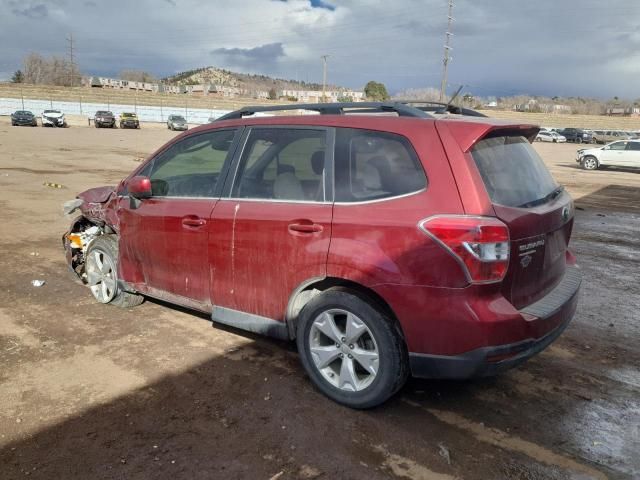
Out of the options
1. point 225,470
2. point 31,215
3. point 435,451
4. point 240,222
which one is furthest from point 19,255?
point 435,451

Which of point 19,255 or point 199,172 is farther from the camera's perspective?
point 19,255

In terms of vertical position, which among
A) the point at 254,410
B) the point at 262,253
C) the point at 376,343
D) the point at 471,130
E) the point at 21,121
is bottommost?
the point at 254,410

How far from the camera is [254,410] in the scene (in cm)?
325

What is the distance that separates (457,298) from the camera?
2809 millimetres

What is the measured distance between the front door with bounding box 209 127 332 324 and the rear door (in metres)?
0.99

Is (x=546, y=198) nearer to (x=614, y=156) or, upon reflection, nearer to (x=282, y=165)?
(x=282, y=165)

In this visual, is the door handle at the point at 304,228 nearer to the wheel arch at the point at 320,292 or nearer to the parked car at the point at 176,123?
the wheel arch at the point at 320,292

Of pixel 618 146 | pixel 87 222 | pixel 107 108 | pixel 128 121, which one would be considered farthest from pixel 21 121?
pixel 87 222

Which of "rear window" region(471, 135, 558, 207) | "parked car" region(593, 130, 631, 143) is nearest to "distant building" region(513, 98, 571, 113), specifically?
"parked car" region(593, 130, 631, 143)

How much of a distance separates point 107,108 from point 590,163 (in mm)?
59697

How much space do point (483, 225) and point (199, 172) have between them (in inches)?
95.6

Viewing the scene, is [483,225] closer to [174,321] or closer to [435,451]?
[435,451]

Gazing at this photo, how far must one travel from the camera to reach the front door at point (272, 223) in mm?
3318

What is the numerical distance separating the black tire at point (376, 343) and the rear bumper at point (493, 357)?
0.10 metres
